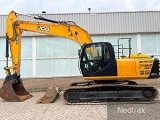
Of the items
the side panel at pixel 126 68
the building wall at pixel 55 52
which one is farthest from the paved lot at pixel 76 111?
the building wall at pixel 55 52

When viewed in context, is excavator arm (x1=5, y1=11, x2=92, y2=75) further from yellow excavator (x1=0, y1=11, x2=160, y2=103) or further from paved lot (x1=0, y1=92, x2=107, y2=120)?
paved lot (x1=0, y1=92, x2=107, y2=120)

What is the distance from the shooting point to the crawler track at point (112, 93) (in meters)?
13.3

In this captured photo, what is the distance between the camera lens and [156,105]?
12.6 m

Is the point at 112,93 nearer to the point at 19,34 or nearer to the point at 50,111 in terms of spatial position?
the point at 50,111

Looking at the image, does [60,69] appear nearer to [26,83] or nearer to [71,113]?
[26,83]

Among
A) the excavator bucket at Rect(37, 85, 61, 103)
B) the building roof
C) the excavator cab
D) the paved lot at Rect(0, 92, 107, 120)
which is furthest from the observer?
the building roof

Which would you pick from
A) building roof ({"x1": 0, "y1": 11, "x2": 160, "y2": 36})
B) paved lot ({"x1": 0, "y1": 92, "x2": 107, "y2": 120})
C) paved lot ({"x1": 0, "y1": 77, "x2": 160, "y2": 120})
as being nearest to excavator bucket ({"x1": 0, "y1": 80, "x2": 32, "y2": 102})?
paved lot ({"x1": 0, "y1": 77, "x2": 160, "y2": 120})

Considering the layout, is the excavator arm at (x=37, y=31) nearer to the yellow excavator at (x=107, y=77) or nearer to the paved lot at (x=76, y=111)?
the yellow excavator at (x=107, y=77)

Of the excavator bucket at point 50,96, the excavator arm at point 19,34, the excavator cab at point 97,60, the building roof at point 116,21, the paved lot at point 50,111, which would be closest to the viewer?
the paved lot at point 50,111

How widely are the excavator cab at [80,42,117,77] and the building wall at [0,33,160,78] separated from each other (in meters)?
9.98

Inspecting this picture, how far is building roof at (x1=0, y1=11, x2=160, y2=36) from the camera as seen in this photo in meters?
23.9

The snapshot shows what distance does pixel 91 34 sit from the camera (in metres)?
23.9

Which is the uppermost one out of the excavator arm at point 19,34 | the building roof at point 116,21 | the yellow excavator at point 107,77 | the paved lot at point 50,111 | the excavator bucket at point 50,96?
the building roof at point 116,21

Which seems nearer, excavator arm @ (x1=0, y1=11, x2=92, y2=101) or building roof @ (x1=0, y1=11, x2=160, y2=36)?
excavator arm @ (x1=0, y1=11, x2=92, y2=101)
